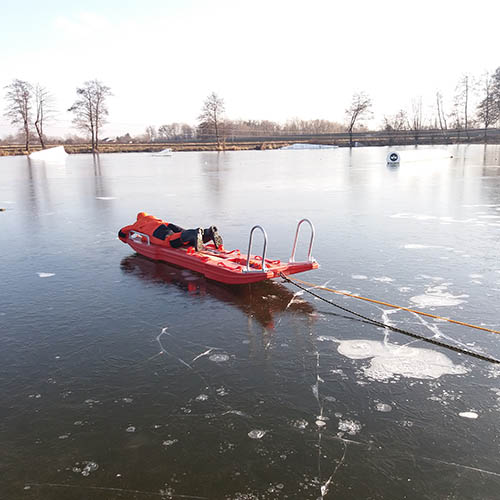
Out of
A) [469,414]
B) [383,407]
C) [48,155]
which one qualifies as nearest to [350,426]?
[383,407]

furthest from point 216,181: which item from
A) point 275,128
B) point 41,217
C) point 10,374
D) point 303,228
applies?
point 275,128

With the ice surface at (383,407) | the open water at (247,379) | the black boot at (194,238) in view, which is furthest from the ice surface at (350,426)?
the black boot at (194,238)

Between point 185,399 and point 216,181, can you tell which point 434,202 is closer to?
point 216,181

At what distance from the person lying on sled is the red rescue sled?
110 mm

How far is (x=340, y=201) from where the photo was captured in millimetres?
18688

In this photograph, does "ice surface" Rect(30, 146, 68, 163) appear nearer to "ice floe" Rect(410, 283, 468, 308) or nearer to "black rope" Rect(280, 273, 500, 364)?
"black rope" Rect(280, 273, 500, 364)

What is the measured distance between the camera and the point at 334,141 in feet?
321

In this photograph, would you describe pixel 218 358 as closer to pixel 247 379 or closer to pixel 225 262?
pixel 247 379

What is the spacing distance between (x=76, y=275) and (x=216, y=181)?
730 inches

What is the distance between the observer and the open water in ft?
12.9

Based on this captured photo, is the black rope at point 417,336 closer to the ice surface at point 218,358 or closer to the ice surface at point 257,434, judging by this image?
the ice surface at point 218,358

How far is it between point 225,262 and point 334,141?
9337 centimetres

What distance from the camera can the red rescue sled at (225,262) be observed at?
826 centimetres

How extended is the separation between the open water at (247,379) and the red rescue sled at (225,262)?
0.26m
